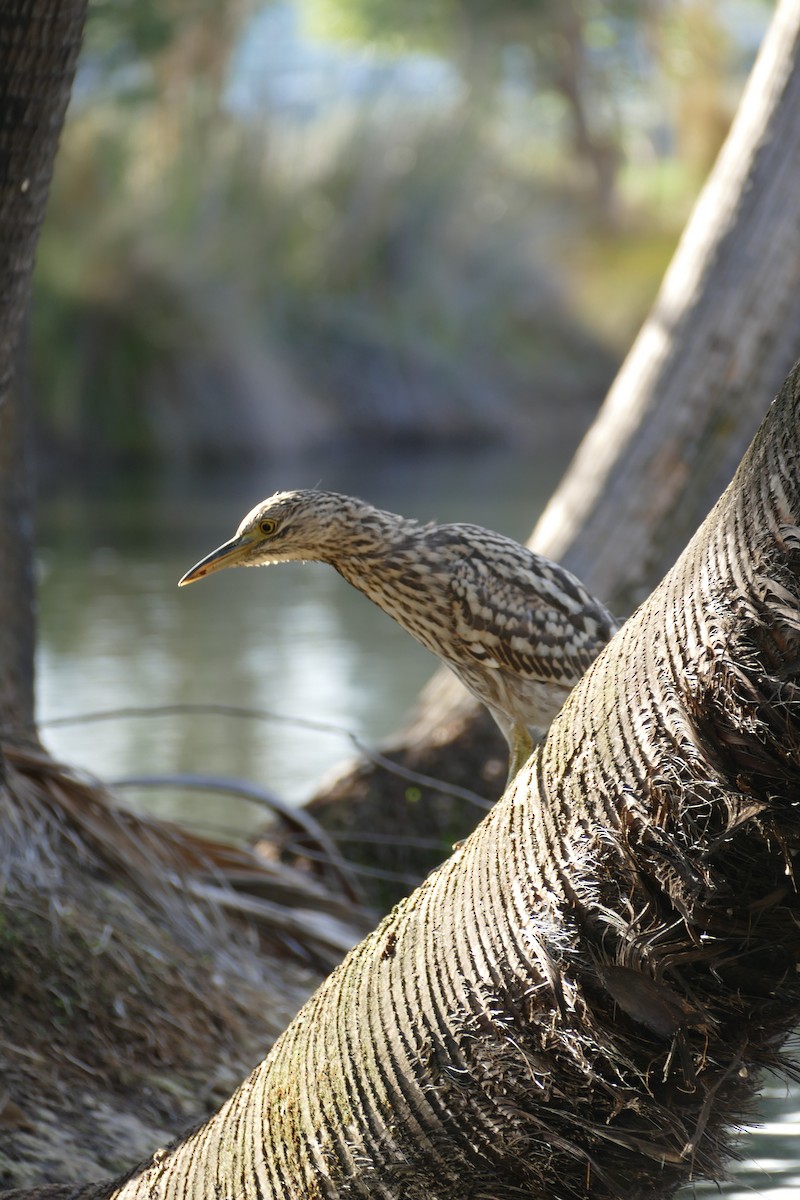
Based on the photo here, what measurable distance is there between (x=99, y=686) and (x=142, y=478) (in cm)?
855

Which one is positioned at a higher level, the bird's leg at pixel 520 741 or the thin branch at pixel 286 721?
the bird's leg at pixel 520 741

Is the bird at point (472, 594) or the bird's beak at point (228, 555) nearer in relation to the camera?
the bird's beak at point (228, 555)

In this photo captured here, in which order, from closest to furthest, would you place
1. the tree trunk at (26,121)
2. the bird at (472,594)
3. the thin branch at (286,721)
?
the tree trunk at (26,121), the bird at (472,594), the thin branch at (286,721)

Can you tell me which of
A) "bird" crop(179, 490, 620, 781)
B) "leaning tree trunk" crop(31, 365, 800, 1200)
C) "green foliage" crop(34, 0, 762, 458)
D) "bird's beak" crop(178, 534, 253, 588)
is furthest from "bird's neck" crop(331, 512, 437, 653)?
"green foliage" crop(34, 0, 762, 458)

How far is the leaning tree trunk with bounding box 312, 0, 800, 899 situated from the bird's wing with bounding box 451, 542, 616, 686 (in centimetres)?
175

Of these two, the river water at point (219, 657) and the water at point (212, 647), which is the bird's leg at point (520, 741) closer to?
the river water at point (219, 657)

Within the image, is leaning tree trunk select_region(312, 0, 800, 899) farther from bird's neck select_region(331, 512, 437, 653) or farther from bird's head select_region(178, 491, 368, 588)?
bird's head select_region(178, 491, 368, 588)

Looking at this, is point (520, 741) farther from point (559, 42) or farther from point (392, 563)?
point (559, 42)

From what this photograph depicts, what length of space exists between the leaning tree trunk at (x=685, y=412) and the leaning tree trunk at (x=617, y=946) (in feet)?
9.59

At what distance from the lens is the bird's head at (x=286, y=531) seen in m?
2.71

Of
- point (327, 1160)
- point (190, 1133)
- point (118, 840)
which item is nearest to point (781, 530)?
point (327, 1160)

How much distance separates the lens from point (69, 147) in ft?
57.7

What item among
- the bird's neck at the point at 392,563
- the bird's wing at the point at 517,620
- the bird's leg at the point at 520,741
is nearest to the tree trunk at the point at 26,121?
the bird's neck at the point at 392,563

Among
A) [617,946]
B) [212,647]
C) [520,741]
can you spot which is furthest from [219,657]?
[617,946]
